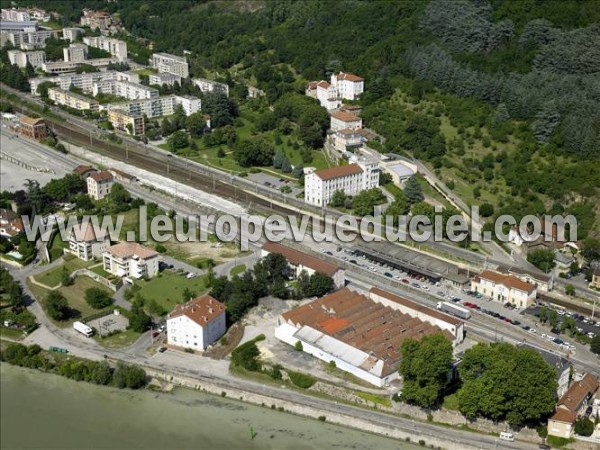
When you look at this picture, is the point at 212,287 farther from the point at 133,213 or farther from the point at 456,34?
the point at 456,34

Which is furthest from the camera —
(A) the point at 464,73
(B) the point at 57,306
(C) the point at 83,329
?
(A) the point at 464,73

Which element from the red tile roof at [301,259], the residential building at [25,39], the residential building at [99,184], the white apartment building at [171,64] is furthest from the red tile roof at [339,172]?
the residential building at [25,39]

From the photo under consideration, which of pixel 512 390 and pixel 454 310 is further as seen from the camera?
pixel 454 310

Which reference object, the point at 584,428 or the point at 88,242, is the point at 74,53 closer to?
the point at 88,242

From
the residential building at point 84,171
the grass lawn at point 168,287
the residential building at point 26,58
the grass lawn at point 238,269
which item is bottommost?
the grass lawn at point 168,287

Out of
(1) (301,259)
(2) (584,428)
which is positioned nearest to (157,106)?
(1) (301,259)

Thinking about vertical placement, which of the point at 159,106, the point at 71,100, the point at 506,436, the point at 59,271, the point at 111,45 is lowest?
the point at 506,436

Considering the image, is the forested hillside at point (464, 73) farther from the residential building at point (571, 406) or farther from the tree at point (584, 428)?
the tree at point (584, 428)
